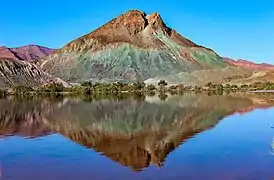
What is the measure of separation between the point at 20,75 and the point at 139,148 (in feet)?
481

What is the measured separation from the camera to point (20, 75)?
170 m

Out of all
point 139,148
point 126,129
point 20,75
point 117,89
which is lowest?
point 126,129

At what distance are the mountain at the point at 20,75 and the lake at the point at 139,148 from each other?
363 feet

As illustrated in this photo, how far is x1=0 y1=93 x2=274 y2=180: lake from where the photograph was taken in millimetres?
22094

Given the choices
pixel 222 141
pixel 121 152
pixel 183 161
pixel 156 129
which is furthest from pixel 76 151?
pixel 156 129

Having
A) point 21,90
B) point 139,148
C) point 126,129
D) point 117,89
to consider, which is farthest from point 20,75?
point 139,148

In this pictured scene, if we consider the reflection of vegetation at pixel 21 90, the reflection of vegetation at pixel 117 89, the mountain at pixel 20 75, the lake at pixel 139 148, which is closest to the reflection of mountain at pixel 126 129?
the lake at pixel 139 148

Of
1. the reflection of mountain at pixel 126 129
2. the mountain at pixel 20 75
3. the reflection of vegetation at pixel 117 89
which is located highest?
the mountain at pixel 20 75

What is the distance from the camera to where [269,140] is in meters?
32.0

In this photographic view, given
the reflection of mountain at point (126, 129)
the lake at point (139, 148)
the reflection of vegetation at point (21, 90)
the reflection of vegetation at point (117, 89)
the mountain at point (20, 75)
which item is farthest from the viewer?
the mountain at point (20, 75)

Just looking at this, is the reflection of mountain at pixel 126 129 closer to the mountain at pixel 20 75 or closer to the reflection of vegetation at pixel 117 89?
the reflection of vegetation at pixel 117 89

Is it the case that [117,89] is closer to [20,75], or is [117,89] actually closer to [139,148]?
[20,75]

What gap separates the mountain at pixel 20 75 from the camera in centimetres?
15988

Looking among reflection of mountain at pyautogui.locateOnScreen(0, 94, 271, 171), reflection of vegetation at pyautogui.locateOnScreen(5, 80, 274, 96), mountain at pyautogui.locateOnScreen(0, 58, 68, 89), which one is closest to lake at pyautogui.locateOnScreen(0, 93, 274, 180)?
reflection of mountain at pyautogui.locateOnScreen(0, 94, 271, 171)
